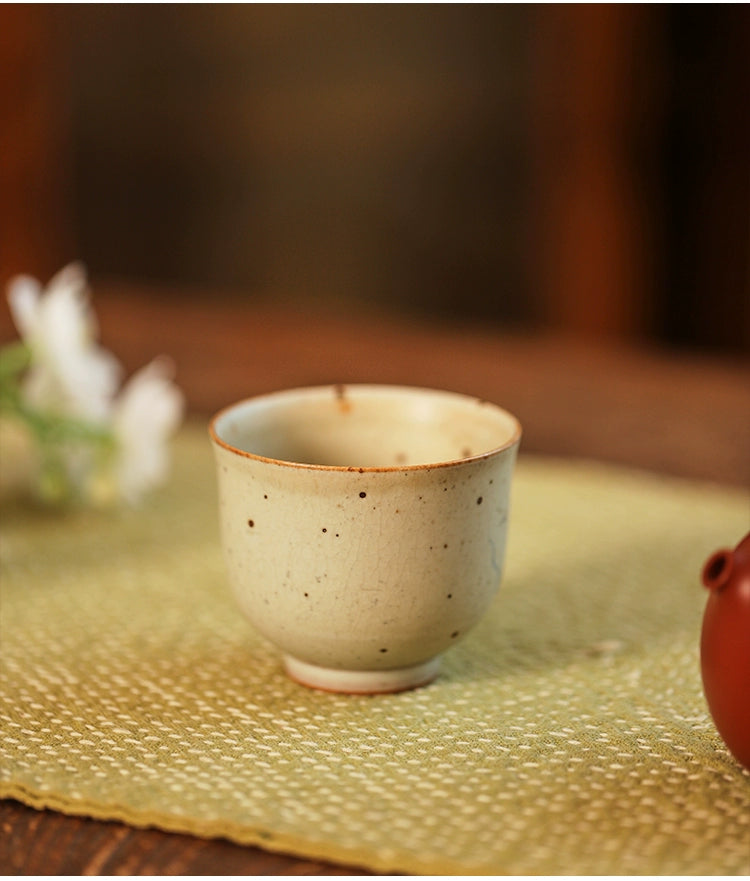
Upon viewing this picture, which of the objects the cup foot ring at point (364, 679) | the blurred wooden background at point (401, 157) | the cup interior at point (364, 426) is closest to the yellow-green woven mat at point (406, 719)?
the cup foot ring at point (364, 679)

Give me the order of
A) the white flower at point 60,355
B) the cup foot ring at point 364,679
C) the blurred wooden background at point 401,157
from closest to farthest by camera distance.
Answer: the cup foot ring at point 364,679 < the white flower at point 60,355 < the blurred wooden background at point 401,157

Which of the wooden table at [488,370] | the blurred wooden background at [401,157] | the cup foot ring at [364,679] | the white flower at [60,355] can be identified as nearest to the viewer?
the cup foot ring at [364,679]

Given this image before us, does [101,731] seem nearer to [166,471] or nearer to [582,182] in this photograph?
[166,471]

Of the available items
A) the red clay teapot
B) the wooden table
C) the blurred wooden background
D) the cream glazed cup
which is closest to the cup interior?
the cream glazed cup

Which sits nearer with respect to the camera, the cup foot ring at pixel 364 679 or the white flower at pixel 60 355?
the cup foot ring at pixel 364 679

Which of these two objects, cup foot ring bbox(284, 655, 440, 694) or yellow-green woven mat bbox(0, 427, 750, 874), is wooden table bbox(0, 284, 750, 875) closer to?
yellow-green woven mat bbox(0, 427, 750, 874)

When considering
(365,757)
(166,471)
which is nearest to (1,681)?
(365,757)

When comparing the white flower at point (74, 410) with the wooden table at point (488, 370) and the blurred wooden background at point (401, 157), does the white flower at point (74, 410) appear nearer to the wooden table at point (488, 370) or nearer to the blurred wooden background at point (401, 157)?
the wooden table at point (488, 370)
